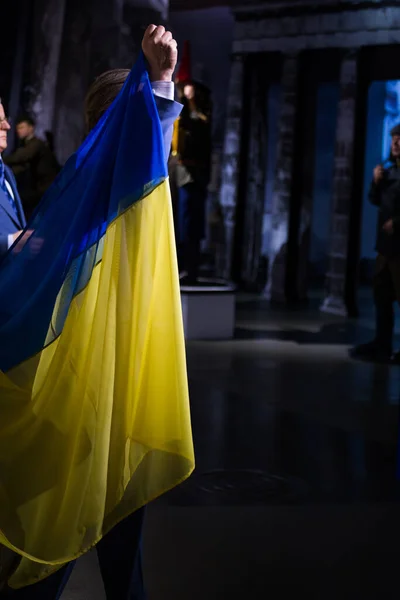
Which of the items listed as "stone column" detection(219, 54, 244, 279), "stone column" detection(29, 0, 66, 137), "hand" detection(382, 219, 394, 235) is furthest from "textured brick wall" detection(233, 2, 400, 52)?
"hand" detection(382, 219, 394, 235)

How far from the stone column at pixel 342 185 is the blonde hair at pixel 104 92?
8561 millimetres

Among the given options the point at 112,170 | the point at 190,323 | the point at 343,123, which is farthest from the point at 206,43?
the point at 112,170

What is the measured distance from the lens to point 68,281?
194cm

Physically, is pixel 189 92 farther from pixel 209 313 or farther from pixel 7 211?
pixel 7 211

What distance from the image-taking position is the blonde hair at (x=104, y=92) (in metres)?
2.09

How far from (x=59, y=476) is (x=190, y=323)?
5.90 meters

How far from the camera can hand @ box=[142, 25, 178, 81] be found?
76.8 inches

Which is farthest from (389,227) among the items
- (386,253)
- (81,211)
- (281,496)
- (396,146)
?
(81,211)

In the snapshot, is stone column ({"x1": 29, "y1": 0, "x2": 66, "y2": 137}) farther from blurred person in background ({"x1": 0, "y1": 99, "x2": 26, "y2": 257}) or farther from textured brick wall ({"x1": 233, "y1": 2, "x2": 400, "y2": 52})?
blurred person in background ({"x1": 0, "y1": 99, "x2": 26, "y2": 257})

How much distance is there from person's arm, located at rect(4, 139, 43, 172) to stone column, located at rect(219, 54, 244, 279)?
4340mm

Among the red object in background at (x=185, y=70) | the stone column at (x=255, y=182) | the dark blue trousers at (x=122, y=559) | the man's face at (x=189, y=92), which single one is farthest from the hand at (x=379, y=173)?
the stone column at (x=255, y=182)

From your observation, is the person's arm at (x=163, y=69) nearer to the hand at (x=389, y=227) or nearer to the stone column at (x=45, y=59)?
the hand at (x=389, y=227)

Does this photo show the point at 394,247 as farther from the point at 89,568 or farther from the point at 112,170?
the point at 112,170

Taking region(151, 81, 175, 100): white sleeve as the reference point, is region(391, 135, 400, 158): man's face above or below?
above
